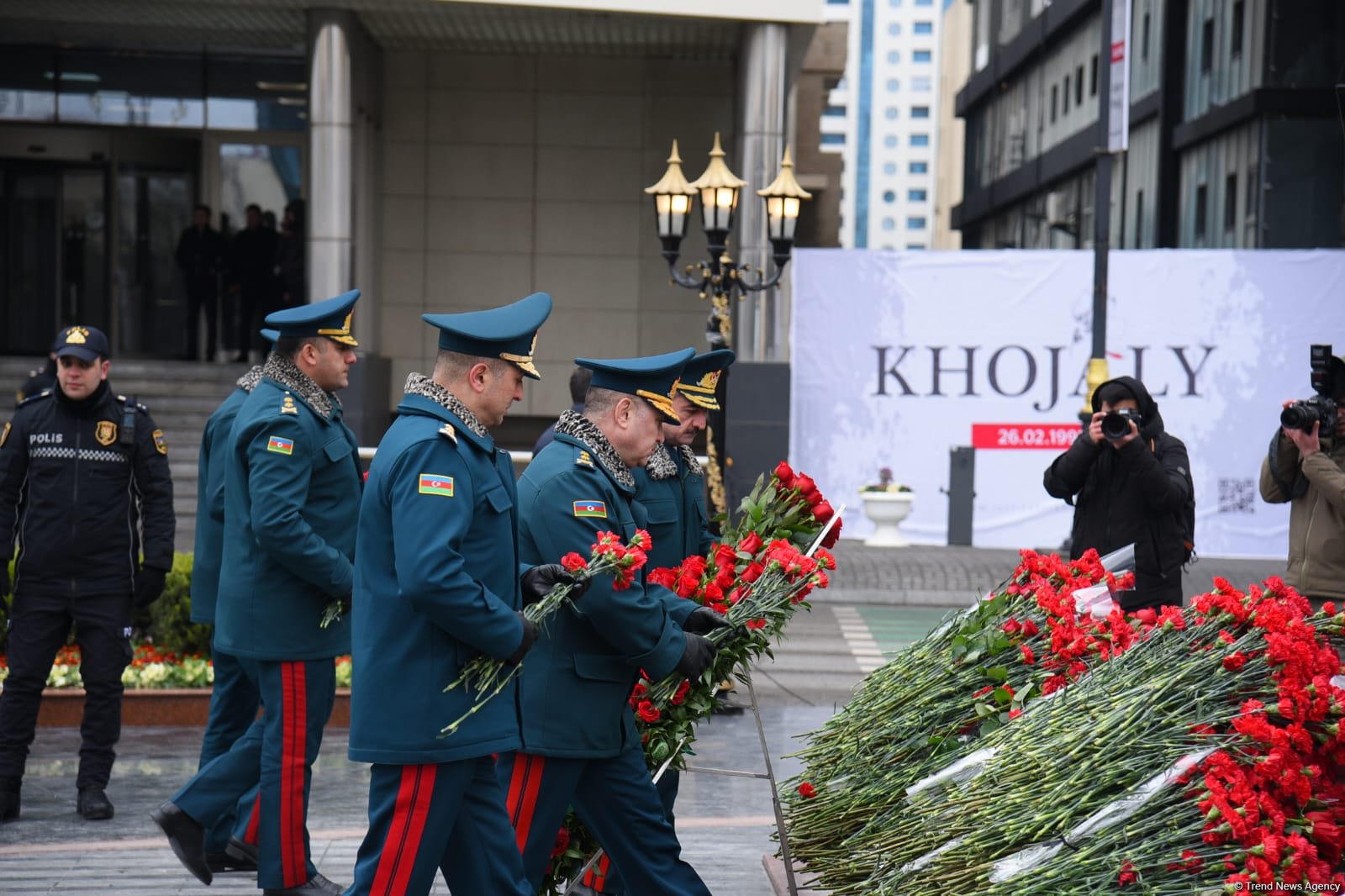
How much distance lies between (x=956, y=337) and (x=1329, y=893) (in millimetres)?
14547

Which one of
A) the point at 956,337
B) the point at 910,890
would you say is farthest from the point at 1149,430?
the point at 956,337

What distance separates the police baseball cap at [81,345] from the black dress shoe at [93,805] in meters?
1.88

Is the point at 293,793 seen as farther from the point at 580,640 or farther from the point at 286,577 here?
the point at 580,640

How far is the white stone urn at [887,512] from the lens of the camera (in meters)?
17.4

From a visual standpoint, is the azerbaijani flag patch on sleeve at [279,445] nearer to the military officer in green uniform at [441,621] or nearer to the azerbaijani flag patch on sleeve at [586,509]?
the military officer in green uniform at [441,621]

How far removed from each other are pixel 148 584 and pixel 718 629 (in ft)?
10.2

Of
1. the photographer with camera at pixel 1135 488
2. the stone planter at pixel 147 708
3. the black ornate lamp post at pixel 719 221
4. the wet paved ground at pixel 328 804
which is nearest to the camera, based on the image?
the wet paved ground at pixel 328 804

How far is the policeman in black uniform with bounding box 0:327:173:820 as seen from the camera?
6660mm

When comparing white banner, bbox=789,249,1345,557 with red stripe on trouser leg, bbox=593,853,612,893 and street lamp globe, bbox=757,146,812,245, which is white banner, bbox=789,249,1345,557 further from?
red stripe on trouser leg, bbox=593,853,612,893

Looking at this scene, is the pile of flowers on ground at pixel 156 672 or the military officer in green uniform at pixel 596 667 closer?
the military officer in green uniform at pixel 596 667

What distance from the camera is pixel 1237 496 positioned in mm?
17812

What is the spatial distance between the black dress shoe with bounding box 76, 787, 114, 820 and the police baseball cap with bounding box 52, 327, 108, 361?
1.88 metres

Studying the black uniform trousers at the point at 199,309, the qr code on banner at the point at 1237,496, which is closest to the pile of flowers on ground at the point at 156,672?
the qr code on banner at the point at 1237,496

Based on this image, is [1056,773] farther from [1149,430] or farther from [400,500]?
[1149,430]
